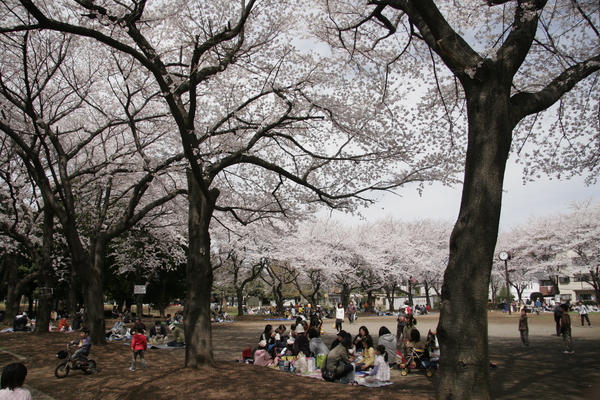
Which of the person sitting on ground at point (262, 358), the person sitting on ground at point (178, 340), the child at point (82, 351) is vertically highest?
the child at point (82, 351)

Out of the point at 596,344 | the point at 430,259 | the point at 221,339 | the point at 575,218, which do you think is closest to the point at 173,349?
the point at 221,339

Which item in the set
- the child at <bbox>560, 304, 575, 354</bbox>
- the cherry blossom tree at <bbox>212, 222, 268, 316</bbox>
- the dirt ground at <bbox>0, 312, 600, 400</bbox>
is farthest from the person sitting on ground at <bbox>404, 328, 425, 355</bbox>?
the cherry blossom tree at <bbox>212, 222, 268, 316</bbox>

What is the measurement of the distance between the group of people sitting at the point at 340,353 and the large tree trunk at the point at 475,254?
3776mm

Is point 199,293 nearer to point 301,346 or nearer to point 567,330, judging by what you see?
point 301,346

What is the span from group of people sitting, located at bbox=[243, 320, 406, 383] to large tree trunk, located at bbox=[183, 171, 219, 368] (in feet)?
7.43

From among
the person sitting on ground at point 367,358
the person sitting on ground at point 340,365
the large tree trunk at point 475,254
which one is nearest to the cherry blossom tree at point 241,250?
the person sitting on ground at point 367,358

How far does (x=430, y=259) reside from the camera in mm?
42625

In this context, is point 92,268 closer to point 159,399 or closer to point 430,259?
point 159,399

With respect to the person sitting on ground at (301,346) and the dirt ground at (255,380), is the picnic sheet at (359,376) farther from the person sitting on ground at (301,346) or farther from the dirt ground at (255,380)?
the person sitting on ground at (301,346)

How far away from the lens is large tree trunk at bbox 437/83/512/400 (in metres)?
4.38

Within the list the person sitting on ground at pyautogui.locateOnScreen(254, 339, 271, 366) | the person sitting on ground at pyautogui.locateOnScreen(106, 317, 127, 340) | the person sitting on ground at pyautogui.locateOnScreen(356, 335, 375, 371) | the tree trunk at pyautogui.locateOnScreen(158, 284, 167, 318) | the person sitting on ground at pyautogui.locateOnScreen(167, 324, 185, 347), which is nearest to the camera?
the person sitting on ground at pyautogui.locateOnScreen(356, 335, 375, 371)

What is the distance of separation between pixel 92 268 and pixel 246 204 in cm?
494

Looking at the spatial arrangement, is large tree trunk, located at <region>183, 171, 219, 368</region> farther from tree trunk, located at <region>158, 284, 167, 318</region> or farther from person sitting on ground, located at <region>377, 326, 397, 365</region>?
tree trunk, located at <region>158, 284, 167, 318</region>

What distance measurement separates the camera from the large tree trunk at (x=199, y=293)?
7859mm
